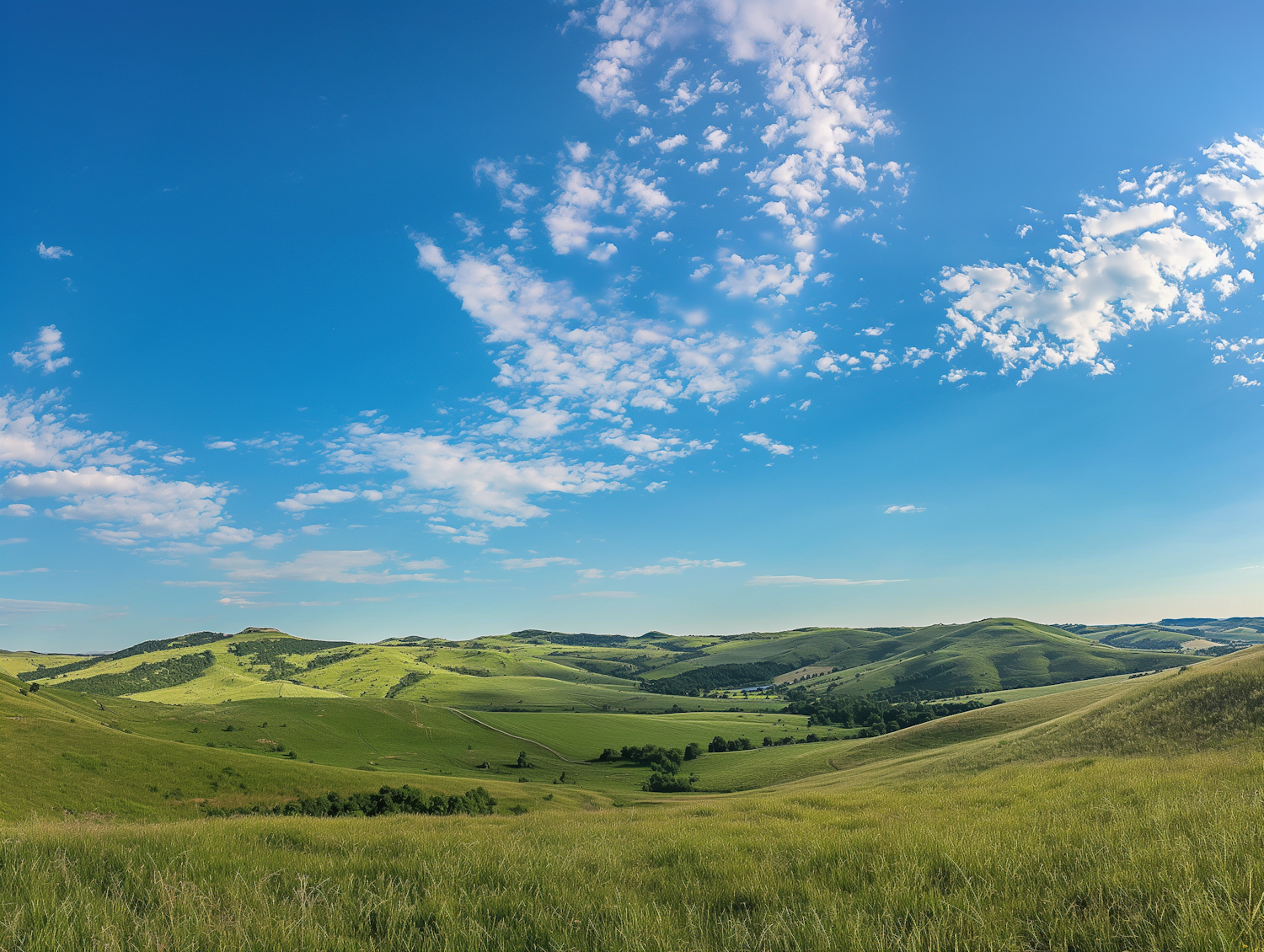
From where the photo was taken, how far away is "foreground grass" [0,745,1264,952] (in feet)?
13.9

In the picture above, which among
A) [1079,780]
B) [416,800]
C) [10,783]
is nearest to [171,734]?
[10,783]

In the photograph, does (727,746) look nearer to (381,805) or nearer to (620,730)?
(620,730)

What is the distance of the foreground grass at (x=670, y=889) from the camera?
4234 millimetres

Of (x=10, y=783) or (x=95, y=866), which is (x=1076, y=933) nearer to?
(x=95, y=866)

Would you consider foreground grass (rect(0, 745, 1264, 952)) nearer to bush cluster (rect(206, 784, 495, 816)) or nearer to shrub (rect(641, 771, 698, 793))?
bush cluster (rect(206, 784, 495, 816))

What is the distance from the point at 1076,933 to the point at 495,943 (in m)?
4.35

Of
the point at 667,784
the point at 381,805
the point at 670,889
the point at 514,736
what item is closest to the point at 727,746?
the point at 667,784

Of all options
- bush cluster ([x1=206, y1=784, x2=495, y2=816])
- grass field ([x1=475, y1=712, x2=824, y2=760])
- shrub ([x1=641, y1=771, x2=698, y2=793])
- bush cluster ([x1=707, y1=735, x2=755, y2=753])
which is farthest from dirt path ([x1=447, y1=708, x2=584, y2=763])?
bush cluster ([x1=206, y1=784, x2=495, y2=816])

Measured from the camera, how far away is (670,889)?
615 cm

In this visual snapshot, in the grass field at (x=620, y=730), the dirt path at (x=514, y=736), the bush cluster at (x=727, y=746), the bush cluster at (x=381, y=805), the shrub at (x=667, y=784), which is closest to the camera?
the bush cluster at (x=381, y=805)

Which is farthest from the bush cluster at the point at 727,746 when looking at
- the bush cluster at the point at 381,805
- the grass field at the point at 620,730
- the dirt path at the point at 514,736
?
the bush cluster at the point at 381,805

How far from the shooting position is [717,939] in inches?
179

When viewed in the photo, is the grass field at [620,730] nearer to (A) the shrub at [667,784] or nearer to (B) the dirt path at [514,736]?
(B) the dirt path at [514,736]

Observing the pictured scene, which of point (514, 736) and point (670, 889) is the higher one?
point (670, 889)
